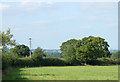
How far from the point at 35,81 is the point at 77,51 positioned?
44006mm

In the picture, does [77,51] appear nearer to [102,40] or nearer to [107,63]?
[107,63]

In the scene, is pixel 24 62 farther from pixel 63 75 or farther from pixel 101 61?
pixel 63 75

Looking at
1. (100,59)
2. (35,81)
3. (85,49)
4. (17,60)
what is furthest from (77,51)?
(35,81)

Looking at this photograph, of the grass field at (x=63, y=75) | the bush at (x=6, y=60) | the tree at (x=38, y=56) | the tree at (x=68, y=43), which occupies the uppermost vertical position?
the tree at (x=68, y=43)

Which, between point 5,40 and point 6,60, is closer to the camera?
point 6,60

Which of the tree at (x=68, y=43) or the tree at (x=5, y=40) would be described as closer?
the tree at (x=5, y=40)

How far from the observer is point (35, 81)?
15672 mm

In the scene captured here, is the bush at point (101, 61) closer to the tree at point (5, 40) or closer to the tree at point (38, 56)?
the tree at point (38, 56)

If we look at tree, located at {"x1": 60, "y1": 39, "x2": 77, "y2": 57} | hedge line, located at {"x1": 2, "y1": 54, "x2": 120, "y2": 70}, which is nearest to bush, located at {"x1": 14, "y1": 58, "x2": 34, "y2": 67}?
hedge line, located at {"x1": 2, "y1": 54, "x2": 120, "y2": 70}

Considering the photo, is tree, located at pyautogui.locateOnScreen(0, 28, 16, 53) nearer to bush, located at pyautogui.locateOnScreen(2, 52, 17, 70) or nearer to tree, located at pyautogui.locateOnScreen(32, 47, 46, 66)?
bush, located at pyautogui.locateOnScreen(2, 52, 17, 70)

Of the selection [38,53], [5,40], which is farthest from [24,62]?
[5,40]

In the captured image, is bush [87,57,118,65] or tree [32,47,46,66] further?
bush [87,57,118,65]

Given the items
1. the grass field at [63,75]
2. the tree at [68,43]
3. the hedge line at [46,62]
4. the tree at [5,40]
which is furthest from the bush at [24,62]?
the tree at [68,43]

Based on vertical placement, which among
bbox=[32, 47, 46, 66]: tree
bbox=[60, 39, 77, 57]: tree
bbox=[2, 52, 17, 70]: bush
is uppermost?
bbox=[60, 39, 77, 57]: tree
